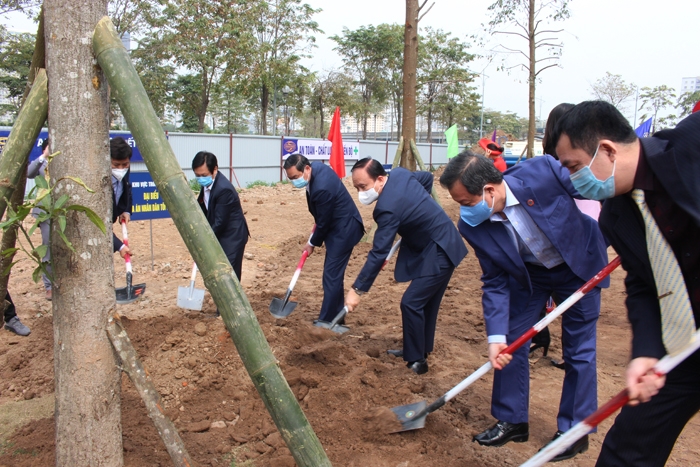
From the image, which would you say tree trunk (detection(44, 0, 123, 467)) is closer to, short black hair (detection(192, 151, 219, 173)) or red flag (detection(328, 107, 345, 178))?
short black hair (detection(192, 151, 219, 173))

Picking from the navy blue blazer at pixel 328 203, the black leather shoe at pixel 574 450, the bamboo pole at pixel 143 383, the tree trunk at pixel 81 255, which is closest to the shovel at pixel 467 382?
the black leather shoe at pixel 574 450

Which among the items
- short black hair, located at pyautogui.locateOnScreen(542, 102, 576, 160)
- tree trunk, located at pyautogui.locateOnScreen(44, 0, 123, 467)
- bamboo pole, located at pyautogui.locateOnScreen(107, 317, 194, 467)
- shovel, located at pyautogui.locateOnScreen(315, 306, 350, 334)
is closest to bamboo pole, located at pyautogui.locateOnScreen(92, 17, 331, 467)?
tree trunk, located at pyautogui.locateOnScreen(44, 0, 123, 467)

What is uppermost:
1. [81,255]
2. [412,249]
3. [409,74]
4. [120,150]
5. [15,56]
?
[15,56]

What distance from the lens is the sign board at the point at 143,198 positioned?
6320 millimetres

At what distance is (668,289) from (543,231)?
3.86 ft

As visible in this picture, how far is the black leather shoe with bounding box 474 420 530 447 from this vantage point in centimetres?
298

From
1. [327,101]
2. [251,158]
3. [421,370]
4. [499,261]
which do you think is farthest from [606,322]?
[327,101]

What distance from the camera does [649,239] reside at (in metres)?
1.74

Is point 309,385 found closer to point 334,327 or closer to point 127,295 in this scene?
point 334,327

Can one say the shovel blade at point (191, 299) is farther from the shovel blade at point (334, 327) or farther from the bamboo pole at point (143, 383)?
the bamboo pole at point (143, 383)

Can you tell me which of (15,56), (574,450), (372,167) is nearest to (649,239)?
(574,450)

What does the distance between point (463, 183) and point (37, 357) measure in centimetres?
329

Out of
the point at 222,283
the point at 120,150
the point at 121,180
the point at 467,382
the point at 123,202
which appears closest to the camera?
the point at 222,283

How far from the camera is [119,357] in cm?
197
